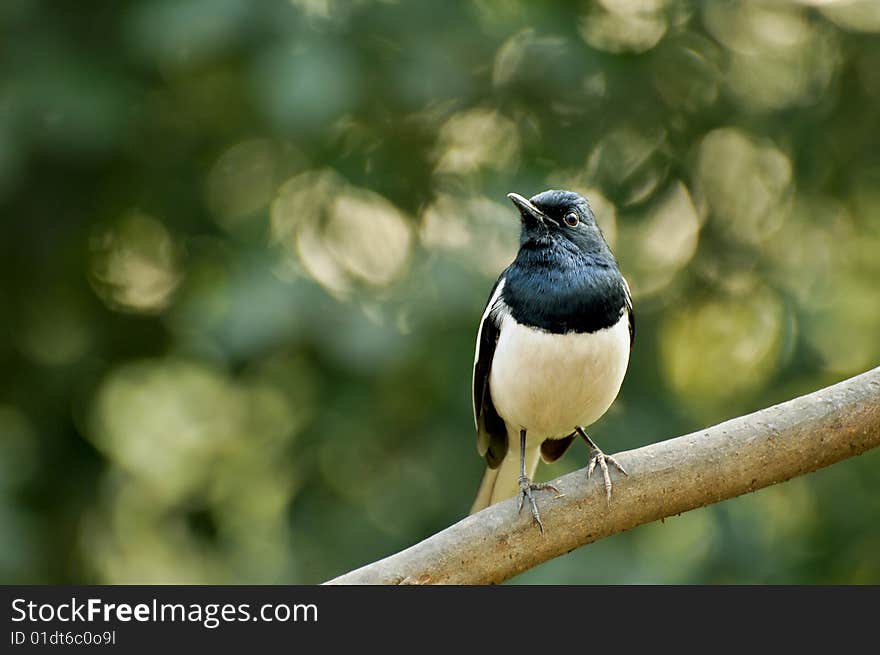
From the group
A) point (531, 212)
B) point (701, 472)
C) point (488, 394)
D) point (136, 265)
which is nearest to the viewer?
point (701, 472)

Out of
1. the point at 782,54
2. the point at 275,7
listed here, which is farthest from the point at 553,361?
the point at 782,54

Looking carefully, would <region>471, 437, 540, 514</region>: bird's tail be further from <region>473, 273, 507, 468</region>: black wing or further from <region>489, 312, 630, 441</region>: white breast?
<region>489, 312, 630, 441</region>: white breast

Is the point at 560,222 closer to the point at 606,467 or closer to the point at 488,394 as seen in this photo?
the point at 488,394

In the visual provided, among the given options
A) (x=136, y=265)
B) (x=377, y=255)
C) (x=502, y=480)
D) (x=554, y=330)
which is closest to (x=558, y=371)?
(x=554, y=330)

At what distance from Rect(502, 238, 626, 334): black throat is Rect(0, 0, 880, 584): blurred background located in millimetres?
648

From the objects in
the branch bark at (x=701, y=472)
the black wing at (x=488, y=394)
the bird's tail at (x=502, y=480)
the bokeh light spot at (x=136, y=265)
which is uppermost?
the bokeh light spot at (x=136, y=265)

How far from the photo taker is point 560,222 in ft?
13.6

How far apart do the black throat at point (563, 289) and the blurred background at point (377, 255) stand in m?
0.65

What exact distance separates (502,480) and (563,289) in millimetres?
907

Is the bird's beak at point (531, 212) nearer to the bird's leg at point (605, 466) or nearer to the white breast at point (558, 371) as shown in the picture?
the white breast at point (558, 371)

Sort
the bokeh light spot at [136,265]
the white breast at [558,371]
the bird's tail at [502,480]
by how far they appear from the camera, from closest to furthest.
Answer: the white breast at [558,371] < the bird's tail at [502,480] < the bokeh light spot at [136,265]

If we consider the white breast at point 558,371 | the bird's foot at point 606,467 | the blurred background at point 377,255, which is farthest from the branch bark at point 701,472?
the blurred background at point 377,255

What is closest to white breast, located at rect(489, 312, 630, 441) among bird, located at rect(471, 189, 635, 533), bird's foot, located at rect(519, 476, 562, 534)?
bird, located at rect(471, 189, 635, 533)

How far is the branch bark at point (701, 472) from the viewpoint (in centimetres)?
327
